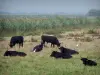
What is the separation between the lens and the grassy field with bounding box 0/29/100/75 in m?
6.27

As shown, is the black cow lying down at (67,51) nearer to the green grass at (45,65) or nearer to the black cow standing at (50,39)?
the green grass at (45,65)

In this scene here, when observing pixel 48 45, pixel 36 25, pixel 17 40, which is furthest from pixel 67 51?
pixel 17 40

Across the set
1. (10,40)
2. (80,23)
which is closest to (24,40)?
(10,40)

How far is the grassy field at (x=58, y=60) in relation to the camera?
247 inches

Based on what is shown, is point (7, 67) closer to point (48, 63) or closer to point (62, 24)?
point (48, 63)

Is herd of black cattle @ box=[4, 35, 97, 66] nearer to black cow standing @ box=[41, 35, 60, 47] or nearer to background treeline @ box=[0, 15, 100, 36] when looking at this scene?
black cow standing @ box=[41, 35, 60, 47]

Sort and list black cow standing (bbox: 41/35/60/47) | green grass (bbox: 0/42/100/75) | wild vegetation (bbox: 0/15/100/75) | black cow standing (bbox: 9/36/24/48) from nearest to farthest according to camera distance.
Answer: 1. green grass (bbox: 0/42/100/75)
2. wild vegetation (bbox: 0/15/100/75)
3. black cow standing (bbox: 9/36/24/48)
4. black cow standing (bbox: 41/35/60/47)

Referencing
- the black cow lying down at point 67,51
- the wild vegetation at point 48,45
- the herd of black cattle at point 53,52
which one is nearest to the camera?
the wild vegetation at point 48,45

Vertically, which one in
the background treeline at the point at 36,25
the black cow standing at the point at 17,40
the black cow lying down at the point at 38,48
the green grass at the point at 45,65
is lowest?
the green grass at the point at 45,65

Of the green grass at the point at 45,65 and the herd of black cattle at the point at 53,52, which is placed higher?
the herd of black cattle at the point at 53,52

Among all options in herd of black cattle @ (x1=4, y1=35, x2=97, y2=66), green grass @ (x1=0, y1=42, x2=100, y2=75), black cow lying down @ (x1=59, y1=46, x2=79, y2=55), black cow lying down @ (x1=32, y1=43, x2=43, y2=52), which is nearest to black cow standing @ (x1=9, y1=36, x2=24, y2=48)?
herd of black cattle @ (x1=4, y1=35, x2=97, y2=66)

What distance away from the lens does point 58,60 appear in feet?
24.2

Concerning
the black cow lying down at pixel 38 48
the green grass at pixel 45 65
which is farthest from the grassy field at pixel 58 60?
the black cow lying down at pixel 38 48

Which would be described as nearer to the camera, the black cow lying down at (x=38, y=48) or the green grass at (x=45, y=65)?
the green grass at (x=45, y=65)
